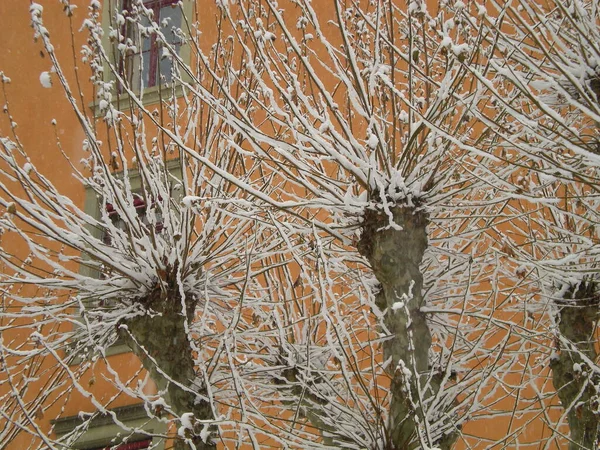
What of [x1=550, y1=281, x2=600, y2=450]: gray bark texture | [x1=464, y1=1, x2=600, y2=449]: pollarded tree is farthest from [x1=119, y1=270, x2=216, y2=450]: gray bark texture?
[x1=550, y1=281, x2=600, y2=450]: gray bark texture

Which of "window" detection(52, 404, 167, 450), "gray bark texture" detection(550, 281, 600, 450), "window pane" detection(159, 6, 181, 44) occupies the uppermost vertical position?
"window pane" detection(159, 6, 181, 44)

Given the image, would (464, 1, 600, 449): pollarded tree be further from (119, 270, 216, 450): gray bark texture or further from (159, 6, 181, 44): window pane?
(159, 6, 181, 44): window pane

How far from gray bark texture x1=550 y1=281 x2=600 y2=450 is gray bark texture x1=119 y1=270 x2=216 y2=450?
2.71 metres

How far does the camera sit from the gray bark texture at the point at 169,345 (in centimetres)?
596

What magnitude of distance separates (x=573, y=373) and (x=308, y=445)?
2156 millimetres

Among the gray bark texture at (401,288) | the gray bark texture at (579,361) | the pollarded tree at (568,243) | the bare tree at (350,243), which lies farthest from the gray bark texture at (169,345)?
the gray bark texture at (579,361)

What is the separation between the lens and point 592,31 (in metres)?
5.16

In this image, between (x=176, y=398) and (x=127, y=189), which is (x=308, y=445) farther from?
(x=127, y=189)

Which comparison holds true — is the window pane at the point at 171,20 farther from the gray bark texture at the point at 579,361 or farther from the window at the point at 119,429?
the gray bark texture at the point at 579,361

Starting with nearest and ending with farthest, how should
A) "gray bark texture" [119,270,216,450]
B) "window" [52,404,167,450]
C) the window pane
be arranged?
"gray bark texture" [119,270,216,450], "window" [52,404,167,450], the window pane

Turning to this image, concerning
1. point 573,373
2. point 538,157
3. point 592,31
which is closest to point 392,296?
point 538,157

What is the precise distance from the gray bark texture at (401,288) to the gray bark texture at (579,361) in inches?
46.2

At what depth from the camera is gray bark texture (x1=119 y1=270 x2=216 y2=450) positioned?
235 inches

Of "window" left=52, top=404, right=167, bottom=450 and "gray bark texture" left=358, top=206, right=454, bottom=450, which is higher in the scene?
"gray bark texture" left=358, top=206, right=454, bottom=450
